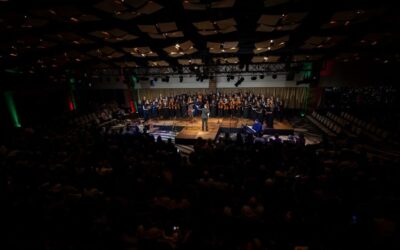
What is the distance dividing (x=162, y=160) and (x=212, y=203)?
2.91 metres

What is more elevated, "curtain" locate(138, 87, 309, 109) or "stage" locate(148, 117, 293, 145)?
"curtain" locate(138, 87, 309, 109)

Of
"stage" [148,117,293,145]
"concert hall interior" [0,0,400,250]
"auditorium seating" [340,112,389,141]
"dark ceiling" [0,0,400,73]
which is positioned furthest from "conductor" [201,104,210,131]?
"auditorium seating" [340,112,389,141]

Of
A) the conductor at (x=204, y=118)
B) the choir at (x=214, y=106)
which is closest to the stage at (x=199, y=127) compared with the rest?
the conductor at (x=204, y=118)

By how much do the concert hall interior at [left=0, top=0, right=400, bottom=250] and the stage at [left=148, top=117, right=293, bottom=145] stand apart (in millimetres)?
139

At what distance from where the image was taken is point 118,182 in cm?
571

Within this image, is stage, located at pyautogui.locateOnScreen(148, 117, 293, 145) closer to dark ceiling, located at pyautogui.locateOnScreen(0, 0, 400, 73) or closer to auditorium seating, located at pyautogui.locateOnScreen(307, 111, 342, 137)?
auditorium seating, located at pyautogui.locateOnScreen(307, 111, 342, 137)

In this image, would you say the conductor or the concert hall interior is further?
the conductor

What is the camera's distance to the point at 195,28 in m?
8.34

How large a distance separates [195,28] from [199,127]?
699 cm

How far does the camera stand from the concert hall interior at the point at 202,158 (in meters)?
4.12

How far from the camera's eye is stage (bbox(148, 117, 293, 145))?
40.0 ft

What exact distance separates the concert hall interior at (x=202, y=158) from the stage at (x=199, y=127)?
139mm

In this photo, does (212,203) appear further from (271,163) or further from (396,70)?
(396,70)

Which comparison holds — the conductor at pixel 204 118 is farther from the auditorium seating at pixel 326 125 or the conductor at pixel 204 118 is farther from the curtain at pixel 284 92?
the auditorium seating at pixel 326 125
